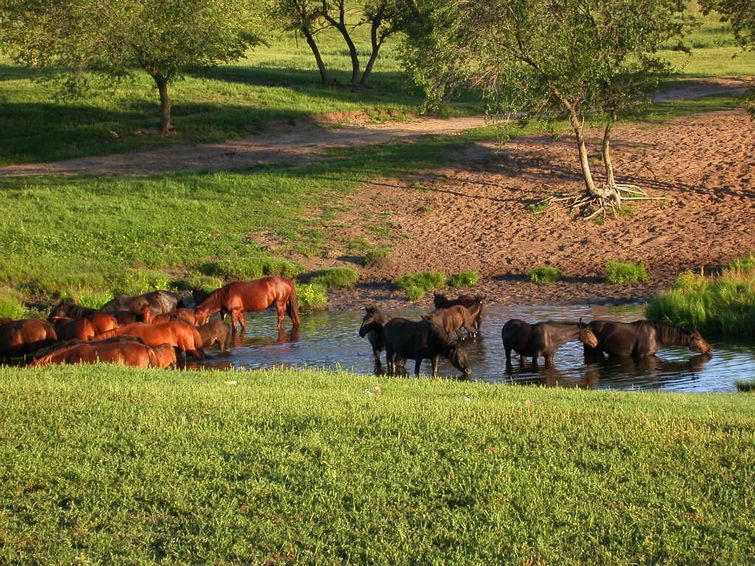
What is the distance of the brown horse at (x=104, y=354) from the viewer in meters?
14.1

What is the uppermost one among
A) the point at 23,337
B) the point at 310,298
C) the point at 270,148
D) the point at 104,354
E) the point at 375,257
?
the point at 270,148

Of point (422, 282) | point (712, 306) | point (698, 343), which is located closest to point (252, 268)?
point (422, 282)

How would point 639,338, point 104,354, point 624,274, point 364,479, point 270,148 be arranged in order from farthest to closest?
point 270,148, point 624,274, point 639,338, point 104,354, point 364,479

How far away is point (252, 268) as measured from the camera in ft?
85.3

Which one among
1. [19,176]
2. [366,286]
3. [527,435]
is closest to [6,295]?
[366,286]

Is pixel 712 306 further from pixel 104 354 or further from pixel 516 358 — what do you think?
pixel 104 354

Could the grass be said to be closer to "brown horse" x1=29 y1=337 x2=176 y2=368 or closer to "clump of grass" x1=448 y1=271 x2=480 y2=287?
"clump of grass" x1=448 y1=271 x2=480 y2=287

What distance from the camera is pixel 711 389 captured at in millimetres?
15070

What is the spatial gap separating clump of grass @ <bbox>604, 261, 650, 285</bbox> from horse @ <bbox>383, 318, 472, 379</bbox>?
28.0ft

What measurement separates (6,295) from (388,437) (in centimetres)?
1552

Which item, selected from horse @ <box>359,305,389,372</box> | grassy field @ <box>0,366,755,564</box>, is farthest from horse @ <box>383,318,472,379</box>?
grassy field @ <box>0,366,755,564</box>

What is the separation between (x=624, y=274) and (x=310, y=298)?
7051 mm

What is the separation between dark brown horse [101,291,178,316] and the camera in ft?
66.0

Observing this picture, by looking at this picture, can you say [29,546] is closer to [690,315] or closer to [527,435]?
[527,435]
